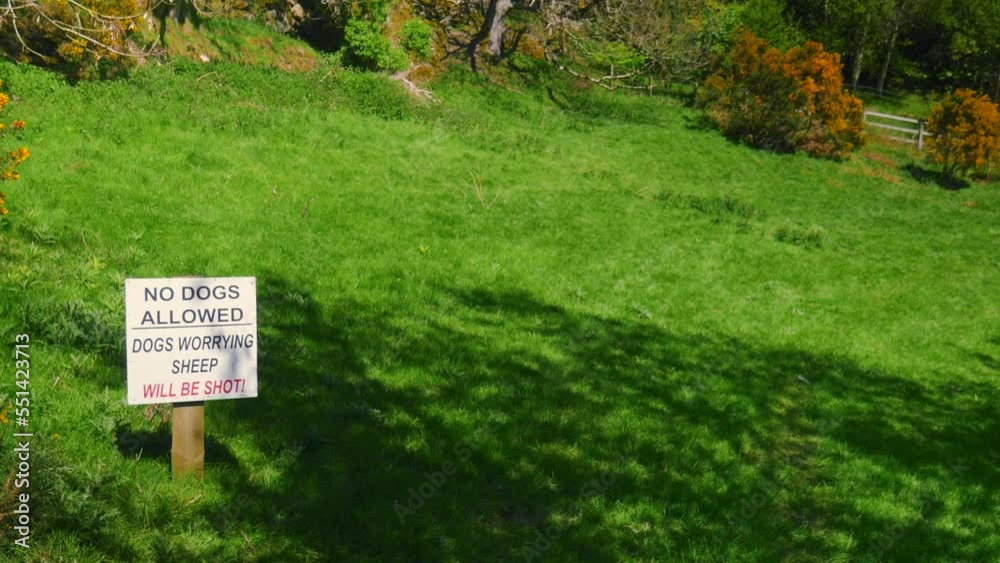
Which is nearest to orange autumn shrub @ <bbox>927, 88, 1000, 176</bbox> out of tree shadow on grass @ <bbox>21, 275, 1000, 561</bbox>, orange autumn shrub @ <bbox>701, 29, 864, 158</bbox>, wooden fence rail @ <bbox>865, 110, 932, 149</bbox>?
wooden fence rail @ <bbox>865, 110, 932, 149</bbox>

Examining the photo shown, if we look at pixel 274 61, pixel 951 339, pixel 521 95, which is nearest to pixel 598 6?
pixel 521 95

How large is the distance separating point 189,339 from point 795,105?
3035 centimetres

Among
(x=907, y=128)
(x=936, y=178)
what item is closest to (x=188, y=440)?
(x=936, y=178)

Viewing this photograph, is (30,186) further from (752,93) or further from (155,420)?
(752,93)

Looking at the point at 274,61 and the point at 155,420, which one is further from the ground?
the point at 274,61

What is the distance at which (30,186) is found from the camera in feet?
41.6

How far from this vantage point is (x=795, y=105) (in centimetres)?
3066

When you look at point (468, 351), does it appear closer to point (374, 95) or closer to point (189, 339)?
point (189, 339)

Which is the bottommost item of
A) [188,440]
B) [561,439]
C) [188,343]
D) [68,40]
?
[561,439]

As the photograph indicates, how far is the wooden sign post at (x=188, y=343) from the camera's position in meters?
5.40

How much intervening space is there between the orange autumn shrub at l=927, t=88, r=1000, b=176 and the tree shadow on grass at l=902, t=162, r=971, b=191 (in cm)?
34

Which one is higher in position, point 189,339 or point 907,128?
point 907,128

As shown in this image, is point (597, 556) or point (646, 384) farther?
point (646, 384)

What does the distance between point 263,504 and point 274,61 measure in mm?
22589
